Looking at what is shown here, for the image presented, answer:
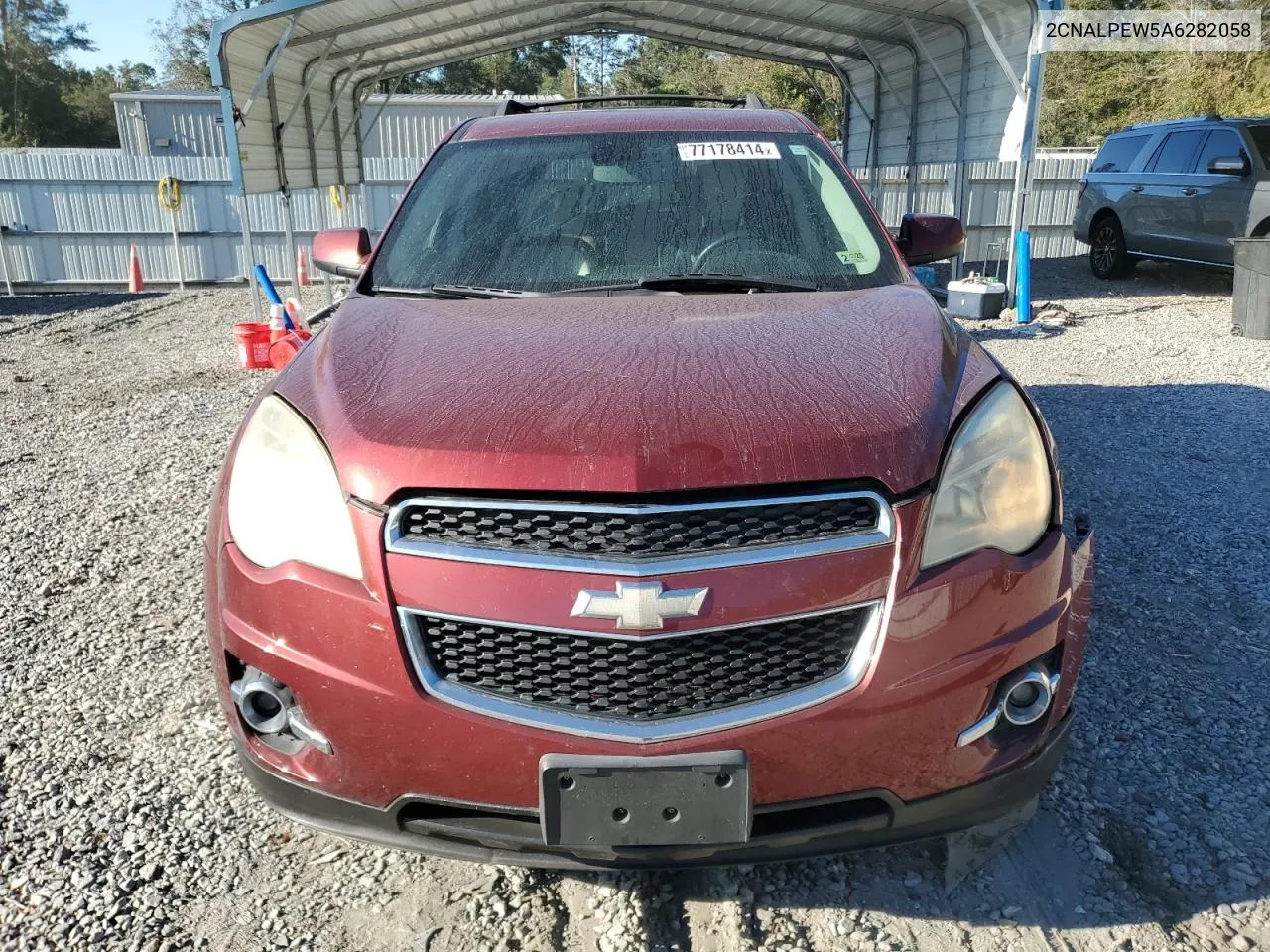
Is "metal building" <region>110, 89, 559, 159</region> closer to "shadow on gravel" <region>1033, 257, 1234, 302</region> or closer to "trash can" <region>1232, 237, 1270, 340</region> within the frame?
"shadow on gravel" <region>1033, 257, 1234, 302</region>

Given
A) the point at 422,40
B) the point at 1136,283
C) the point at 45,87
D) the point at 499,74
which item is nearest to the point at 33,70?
the point at 45,87

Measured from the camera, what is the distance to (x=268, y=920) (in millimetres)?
2045

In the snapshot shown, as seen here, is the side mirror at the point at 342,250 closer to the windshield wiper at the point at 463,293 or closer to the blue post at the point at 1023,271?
the windshield wiper at the point at 463,293

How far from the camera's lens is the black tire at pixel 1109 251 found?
12914mm

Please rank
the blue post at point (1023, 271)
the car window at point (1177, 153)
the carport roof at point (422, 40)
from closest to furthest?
1. the carport roof at point (422, 40)
2. the blue post at point (1023, 271)
3. the car window at point (1177, 153)

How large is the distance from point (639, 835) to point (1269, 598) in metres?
3.04

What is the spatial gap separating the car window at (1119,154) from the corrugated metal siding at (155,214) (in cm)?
379

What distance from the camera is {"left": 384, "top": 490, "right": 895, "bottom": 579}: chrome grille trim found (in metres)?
1.60

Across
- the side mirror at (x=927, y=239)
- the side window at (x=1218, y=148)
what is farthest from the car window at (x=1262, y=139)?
the side mirror at (x=927, y=239)

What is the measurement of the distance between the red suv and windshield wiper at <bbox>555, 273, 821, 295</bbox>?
702 millimetres

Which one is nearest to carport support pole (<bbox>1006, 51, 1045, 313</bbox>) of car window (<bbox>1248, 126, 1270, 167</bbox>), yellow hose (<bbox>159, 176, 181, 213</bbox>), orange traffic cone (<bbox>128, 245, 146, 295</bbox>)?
car window (<bbox>1248, 126, 1270, 167</bbox>)

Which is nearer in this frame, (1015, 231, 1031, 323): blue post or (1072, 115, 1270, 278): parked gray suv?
(1015, 231, 1031, 323): blue post

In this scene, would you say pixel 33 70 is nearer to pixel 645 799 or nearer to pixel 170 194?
pixel 170 194

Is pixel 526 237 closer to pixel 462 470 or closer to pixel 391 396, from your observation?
pixel 391 396
